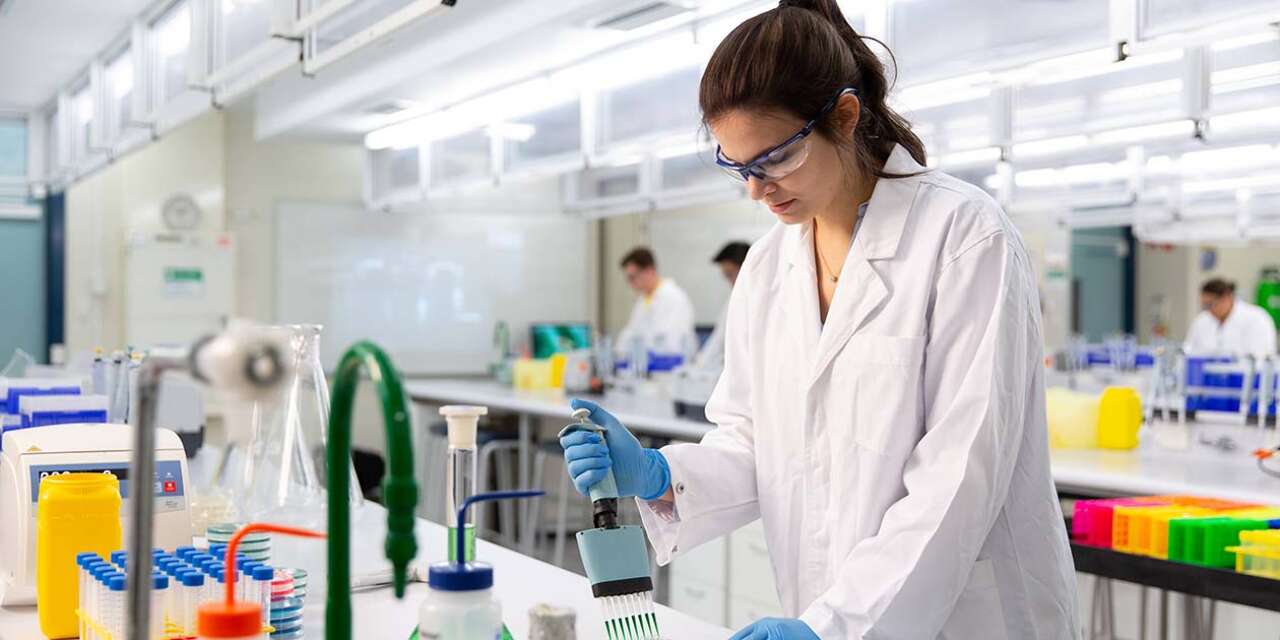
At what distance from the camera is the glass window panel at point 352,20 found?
292 cm

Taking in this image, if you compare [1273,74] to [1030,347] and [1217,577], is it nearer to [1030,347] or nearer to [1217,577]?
[1217,577]

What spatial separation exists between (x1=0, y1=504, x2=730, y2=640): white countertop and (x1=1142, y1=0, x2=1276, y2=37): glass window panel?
6.06 feet

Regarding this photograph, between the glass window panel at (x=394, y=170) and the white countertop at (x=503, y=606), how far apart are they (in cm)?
566

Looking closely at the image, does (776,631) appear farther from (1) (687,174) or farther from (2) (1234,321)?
(2) (1234,321)

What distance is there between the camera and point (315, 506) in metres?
1.75

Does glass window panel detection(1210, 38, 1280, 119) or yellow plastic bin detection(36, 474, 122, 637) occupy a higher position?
glass window panel detection(1210, 38, 1280, 119)

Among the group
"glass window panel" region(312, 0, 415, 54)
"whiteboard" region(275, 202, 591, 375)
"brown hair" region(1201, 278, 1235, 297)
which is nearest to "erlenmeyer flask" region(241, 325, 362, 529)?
"glass window panel" region(312, 0, 415, 54)

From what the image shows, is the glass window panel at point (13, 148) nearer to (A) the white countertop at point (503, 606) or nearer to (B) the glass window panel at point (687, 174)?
(B) the glass window panel at point (687, 174)

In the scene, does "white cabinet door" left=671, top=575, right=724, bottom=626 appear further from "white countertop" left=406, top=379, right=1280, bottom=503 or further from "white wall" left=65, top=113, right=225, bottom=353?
"white wall" left=65, top=113, right=225, bottom=353

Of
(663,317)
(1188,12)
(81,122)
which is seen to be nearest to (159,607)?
(1188,12)

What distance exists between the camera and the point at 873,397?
155cm

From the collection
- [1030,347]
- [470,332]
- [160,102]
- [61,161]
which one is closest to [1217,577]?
[1030,347]

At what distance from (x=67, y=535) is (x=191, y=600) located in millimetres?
302

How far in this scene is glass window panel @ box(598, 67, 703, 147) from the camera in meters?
→ 4.70
